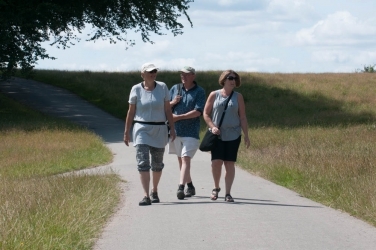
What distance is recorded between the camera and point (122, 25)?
35.2 metres

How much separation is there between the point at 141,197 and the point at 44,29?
20121 millimetres

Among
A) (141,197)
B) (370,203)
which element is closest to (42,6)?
(141,197)

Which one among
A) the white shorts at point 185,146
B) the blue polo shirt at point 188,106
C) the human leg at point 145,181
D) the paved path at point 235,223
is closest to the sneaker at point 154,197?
the paved path at point 235,223

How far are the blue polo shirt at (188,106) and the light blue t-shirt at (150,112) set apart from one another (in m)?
0.57

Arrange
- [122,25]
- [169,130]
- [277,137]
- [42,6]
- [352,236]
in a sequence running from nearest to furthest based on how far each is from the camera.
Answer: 1. [352,236]
2. [169,130]
3. [277,137]
4. [42,6]
5. [122,25]

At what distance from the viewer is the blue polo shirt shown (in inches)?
436

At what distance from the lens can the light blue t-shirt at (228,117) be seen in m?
10.9

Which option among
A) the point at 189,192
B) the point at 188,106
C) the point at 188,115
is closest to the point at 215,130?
the point at 188,115

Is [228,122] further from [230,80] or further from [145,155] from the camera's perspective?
[145,155]

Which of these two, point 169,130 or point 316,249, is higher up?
point 169,130

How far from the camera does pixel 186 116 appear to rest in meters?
11.0

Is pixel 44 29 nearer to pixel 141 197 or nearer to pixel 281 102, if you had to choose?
pixel 281 102

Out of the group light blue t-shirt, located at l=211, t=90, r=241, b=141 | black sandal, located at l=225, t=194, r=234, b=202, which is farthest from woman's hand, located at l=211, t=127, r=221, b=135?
black sandal, located at l=225, t=194, r=234, b=202

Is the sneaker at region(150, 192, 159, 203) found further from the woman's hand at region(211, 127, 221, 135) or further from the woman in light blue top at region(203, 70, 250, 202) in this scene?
the woman's hand at region(211, 127, 221, 135)
